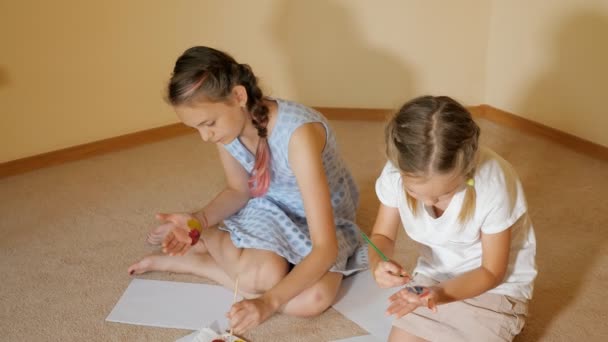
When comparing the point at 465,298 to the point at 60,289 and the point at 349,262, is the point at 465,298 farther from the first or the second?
the point at 60,289

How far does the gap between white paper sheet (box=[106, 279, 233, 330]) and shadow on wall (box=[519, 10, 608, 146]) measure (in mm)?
1314

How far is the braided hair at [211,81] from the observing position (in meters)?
1.14

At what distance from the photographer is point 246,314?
1.06m

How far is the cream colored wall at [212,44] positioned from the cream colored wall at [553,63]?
0.09 metres

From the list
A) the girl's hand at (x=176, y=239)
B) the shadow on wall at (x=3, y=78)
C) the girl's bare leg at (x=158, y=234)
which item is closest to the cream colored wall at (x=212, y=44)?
the shadow on wall at (x=3, y=78)

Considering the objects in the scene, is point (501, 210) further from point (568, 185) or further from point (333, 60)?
point (333, 60)

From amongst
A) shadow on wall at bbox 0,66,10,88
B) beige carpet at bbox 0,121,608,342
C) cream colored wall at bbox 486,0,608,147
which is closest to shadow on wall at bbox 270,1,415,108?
beige carpet at bbox 0,121,608,342

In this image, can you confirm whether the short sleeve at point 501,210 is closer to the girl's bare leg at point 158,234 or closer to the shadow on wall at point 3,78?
the girl's bare leg at point 158,234

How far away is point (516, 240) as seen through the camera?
1057mm

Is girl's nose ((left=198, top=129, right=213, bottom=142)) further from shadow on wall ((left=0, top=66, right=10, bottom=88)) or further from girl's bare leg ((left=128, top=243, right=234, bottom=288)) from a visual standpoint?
shadow on wall ((left=0, top=66, right=10, bottom=88))

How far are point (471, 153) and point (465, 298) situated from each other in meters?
0.24

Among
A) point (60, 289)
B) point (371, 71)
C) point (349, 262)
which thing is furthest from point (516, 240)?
point (371, 71)

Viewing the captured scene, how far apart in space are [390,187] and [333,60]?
1.37 metres

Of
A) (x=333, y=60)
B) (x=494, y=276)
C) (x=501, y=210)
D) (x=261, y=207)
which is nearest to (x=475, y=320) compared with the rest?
(x=494, y=276)
